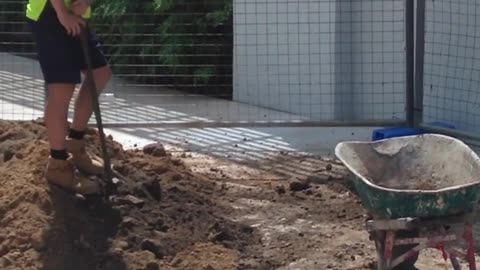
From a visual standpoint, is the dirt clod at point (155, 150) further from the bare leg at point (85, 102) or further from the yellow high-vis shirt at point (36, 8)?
the yellow high-vis shirt at point (36, 8)

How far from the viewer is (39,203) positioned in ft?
20.7

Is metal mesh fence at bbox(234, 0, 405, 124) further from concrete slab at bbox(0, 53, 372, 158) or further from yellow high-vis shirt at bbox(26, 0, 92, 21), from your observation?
yellow high-vis shirt at bbox(26, 0, 92, 21)

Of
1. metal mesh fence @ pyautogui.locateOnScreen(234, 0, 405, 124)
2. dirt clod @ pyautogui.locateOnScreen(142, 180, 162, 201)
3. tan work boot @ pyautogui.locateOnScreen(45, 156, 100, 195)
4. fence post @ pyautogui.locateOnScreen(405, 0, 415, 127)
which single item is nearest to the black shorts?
tan work boot @ pyautogui.locateOnScreen(45, 156, 100, 195)

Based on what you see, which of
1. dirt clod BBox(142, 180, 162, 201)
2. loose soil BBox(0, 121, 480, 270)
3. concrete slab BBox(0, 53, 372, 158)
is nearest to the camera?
loose soil BBox(0, 121, 480, 270)

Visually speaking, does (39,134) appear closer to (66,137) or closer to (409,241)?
(66,137)

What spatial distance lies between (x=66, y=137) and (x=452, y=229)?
2.43m

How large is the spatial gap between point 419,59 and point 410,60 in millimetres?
82

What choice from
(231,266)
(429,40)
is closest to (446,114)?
(429,40)

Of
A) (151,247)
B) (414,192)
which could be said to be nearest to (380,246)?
(414,192)

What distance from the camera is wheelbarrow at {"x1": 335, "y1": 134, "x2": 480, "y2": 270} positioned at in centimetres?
518

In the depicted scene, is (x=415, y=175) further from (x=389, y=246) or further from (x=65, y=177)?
(x=65, y=177)

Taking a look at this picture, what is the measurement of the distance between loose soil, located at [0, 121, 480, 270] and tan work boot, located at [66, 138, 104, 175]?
0.18 metres

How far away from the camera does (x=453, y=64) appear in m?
8.88

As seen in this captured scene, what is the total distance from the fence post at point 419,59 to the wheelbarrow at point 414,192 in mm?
2920
